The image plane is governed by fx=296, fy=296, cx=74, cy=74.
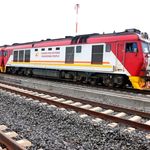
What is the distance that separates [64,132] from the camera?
654 centimetres

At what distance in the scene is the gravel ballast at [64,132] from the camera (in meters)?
5.62

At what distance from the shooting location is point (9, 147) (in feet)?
16.6

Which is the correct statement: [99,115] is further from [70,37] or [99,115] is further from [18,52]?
[18,52]

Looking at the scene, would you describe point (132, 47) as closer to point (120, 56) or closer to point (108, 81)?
point (120, 56)

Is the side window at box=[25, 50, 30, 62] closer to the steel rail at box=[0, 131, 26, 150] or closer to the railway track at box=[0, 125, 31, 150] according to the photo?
the railway track at box=[0, 125, 31, 150]

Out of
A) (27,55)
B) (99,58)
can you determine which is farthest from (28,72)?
(99,58)

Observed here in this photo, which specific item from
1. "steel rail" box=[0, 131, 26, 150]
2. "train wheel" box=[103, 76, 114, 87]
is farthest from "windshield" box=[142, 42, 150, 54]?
"steel rail" box=[0, 131, 26, 150]

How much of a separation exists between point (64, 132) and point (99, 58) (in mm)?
10879

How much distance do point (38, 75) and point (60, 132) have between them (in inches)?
702

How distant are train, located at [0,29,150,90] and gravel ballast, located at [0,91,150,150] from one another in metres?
7.56

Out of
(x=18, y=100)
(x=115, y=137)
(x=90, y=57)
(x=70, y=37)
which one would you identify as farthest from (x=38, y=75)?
(x=115, y=137)

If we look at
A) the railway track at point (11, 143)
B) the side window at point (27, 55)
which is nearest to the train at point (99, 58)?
the side window at point (27, 55)

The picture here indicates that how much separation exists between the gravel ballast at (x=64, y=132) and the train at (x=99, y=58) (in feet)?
24.8

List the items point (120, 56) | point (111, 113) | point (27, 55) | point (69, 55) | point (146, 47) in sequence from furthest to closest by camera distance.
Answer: point (27, 55) < point (69, 55) < point (120, 56) < point (146, 47) < point (111, 113)
